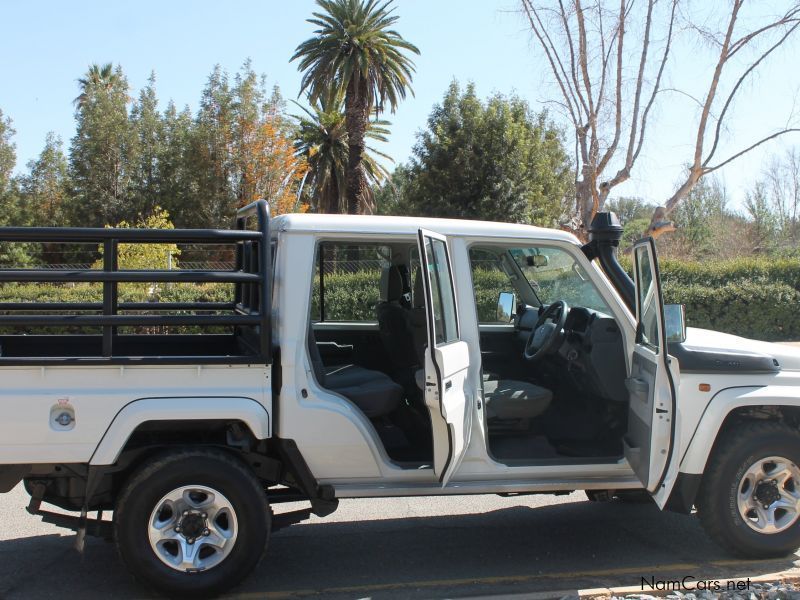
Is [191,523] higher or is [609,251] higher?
[609,251]

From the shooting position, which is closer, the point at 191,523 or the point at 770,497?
the point at 191,523

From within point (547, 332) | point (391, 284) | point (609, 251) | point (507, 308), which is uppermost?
point (609, 251)

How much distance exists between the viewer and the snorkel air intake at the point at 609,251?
480cm

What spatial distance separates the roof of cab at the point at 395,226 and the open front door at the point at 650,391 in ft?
1.66

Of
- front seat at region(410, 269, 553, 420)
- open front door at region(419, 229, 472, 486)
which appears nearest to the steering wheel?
front seat at region(410, 269, 553, 420)

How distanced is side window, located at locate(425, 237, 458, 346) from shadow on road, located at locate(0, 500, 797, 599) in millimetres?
1410

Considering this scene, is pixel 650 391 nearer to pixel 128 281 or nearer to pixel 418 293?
pixel 418 293

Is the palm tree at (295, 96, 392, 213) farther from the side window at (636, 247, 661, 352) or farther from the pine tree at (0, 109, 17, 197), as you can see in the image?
the side window at (636, 247, 661, 352)

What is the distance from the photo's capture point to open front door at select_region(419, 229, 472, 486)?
3945mm

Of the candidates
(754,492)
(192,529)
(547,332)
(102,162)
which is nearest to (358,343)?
(547,332)

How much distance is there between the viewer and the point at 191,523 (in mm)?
4004

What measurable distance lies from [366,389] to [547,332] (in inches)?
53.5

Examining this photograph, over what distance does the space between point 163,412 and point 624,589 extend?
249cm

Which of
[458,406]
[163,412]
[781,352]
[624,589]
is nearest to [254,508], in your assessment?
[163,412]
